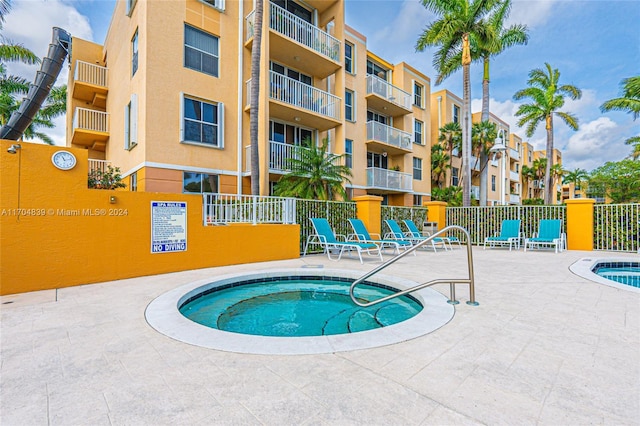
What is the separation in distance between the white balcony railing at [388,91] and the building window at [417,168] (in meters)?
3.66

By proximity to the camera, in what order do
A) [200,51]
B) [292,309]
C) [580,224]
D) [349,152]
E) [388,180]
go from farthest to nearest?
[388,180], [349,152], [200,51], [580,224], [292,309]

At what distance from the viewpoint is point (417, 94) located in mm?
20797

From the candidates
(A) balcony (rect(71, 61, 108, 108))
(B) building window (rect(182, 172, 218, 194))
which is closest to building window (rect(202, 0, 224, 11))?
(B) building window (rect(182, 172, 218, 194))

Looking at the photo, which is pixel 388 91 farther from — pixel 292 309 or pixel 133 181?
pixel 292 309

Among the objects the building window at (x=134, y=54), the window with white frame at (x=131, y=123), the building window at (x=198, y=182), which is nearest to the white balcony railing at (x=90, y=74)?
the building window at (x=134, y=54)

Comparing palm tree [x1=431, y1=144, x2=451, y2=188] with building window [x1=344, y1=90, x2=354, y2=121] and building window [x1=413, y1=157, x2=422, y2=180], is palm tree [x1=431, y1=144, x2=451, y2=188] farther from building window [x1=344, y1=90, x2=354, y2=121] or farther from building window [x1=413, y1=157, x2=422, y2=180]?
building window [x1=344, y1=90, x2=354, y2=121]

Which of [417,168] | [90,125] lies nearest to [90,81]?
[90,125]

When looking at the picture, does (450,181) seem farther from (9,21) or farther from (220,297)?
(9,21)

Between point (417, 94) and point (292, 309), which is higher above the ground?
point (417, 94)

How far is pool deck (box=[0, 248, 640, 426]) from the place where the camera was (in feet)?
5.64

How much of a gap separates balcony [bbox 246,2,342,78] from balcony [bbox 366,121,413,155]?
4.14 m

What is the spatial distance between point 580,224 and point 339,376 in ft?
41.4

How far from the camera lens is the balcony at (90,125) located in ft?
42.7

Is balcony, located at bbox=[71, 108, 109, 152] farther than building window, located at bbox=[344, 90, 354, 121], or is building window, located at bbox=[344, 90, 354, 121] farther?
building window, located at bbox=[344, 90, 354, 121]
